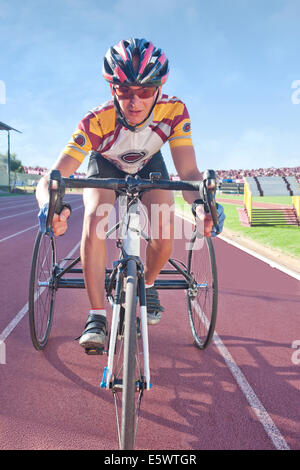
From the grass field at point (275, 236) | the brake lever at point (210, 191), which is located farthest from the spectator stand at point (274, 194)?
the brake lever at point (210, 191)

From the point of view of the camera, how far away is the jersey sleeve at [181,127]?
8.93ft

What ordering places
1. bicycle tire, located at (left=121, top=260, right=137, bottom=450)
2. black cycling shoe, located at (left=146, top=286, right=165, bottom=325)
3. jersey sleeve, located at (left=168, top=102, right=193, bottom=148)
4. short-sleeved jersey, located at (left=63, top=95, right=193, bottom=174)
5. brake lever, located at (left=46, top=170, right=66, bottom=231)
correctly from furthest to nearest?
jersey sleeve, located at (left=168, top=102, right=193, bottom=148)
black cycling shoe, located at (left=146, top=286, right=165, bottom=325)
short-sleeved jersey, located at (left=63, top=95, right=193, bottom=174)
brake lever, located at (left=46, top=170, right=66, bottom=231)
bicycle tire, located at (left=121, top=260, right=137, bottom=450)

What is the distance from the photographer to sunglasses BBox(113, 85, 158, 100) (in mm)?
2291

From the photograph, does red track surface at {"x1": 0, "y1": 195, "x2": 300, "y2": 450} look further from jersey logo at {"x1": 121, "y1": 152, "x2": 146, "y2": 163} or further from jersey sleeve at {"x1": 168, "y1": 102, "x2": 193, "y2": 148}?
jersey sleeve at {"x1": 168, "y1": 102, "x2": 193, "y2": 148}

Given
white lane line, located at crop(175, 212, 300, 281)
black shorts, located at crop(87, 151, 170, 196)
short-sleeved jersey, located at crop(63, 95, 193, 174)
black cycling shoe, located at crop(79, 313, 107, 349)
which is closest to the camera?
black cycling shoe, located at crop(79, 313, 107, 349)

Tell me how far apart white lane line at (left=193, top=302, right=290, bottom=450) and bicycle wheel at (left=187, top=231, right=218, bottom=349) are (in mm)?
46

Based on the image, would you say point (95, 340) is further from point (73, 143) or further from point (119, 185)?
point (73, 143)

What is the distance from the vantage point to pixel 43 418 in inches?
84.1

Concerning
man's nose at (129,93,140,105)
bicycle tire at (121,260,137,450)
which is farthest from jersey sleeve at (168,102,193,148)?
bicycle tire at (121,260,137,450)

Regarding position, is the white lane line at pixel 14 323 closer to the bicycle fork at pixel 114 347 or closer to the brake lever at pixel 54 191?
the bicycle fork at pixel 114 347

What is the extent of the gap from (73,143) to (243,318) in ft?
8.60

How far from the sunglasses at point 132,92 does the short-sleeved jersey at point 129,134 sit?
0.59 feet

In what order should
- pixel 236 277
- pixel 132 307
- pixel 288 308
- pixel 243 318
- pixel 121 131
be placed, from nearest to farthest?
pixel 132 307, pixel 121 131, pixel 243 318, pixel 288 308, pixel 236 277
